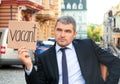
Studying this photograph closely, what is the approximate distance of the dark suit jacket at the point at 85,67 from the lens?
4.86 metres

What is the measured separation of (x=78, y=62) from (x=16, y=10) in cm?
3836

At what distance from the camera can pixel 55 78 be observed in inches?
189

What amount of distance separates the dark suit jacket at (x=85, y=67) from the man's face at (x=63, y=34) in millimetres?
174

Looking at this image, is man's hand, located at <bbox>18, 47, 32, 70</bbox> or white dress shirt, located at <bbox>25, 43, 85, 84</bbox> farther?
white dress shirt, located at <bbox>25, 43, 85, 84</bbox>

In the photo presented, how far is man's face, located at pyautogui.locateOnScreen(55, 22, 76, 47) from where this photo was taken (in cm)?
480

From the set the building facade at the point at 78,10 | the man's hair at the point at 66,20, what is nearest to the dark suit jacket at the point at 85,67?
the man's hair at the point at 66,20

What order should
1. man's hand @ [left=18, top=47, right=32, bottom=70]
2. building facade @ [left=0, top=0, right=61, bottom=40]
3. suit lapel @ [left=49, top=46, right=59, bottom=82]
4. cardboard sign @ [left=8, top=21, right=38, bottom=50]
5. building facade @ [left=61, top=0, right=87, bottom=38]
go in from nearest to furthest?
man's hand @ [left=18, top=47, right=32, bottom=70] < suit lapel @ [left=49, top=46, right=59, bottom=82] < cardboard sign @ [left=8, top=21, right=38, bottom=50] < building facade @ [left=0, top=0, right=61, bottom=40] < building facade @ [left=61, top=0, right=87, bottom=38]

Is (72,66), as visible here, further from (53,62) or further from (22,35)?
(22,35)

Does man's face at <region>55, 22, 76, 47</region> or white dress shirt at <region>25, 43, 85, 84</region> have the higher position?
man's face at <region>55, 22, 76, 47</region>

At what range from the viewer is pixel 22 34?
5207 mm

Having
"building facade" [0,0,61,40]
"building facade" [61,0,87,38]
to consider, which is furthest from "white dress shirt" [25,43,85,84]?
"building facade" [61,0,87,38]

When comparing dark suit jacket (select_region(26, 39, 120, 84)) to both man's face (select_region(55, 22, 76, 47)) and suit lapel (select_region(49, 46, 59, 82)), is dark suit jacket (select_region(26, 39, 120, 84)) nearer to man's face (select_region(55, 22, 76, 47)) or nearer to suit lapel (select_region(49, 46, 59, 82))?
suit lapel (select_region(49, 46, 59, 82))

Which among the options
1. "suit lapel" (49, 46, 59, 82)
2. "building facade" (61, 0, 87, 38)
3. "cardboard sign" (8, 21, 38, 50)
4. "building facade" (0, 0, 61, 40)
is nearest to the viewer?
"suit lapel" (49, 46, 59, 82)

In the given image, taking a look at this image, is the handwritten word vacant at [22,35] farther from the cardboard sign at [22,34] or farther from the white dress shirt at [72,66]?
the white dress shirt at [72,66]
